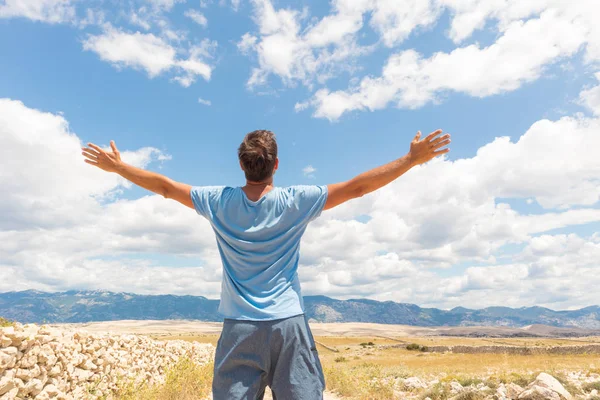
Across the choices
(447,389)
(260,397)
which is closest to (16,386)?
(260,397)

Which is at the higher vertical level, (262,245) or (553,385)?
(262,245)

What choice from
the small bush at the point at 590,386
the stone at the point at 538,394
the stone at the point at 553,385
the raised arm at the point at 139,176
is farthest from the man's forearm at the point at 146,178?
the small bush at the point at 590,386

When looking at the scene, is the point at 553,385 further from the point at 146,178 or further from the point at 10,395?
the point at 10,395

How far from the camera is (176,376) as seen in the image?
11133 millimetres

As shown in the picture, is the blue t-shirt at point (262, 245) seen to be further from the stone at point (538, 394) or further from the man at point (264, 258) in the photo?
the stone at point (538, 394)

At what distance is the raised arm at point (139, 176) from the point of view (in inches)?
122

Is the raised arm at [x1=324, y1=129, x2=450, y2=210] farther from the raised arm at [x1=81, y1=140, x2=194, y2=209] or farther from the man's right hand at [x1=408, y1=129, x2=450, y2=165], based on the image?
the raised arm at [x1=81, y1=140, x2=194, y2=209]

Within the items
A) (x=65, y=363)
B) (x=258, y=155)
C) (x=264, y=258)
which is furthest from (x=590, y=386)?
(x=65, y=363)

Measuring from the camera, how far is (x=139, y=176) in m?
3.18

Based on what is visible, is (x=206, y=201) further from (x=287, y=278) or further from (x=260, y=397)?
(x=260, y=397)

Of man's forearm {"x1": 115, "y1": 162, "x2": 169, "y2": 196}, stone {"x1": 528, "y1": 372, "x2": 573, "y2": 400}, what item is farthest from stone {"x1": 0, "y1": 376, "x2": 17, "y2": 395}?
stone {"x1": 528, "y1": 372, "x2": 573, "y2": 400}

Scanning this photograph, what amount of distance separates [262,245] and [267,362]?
0.71 metres

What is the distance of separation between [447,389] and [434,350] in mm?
49116

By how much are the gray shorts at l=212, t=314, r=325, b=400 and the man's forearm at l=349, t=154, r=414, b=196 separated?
39.2 inches
